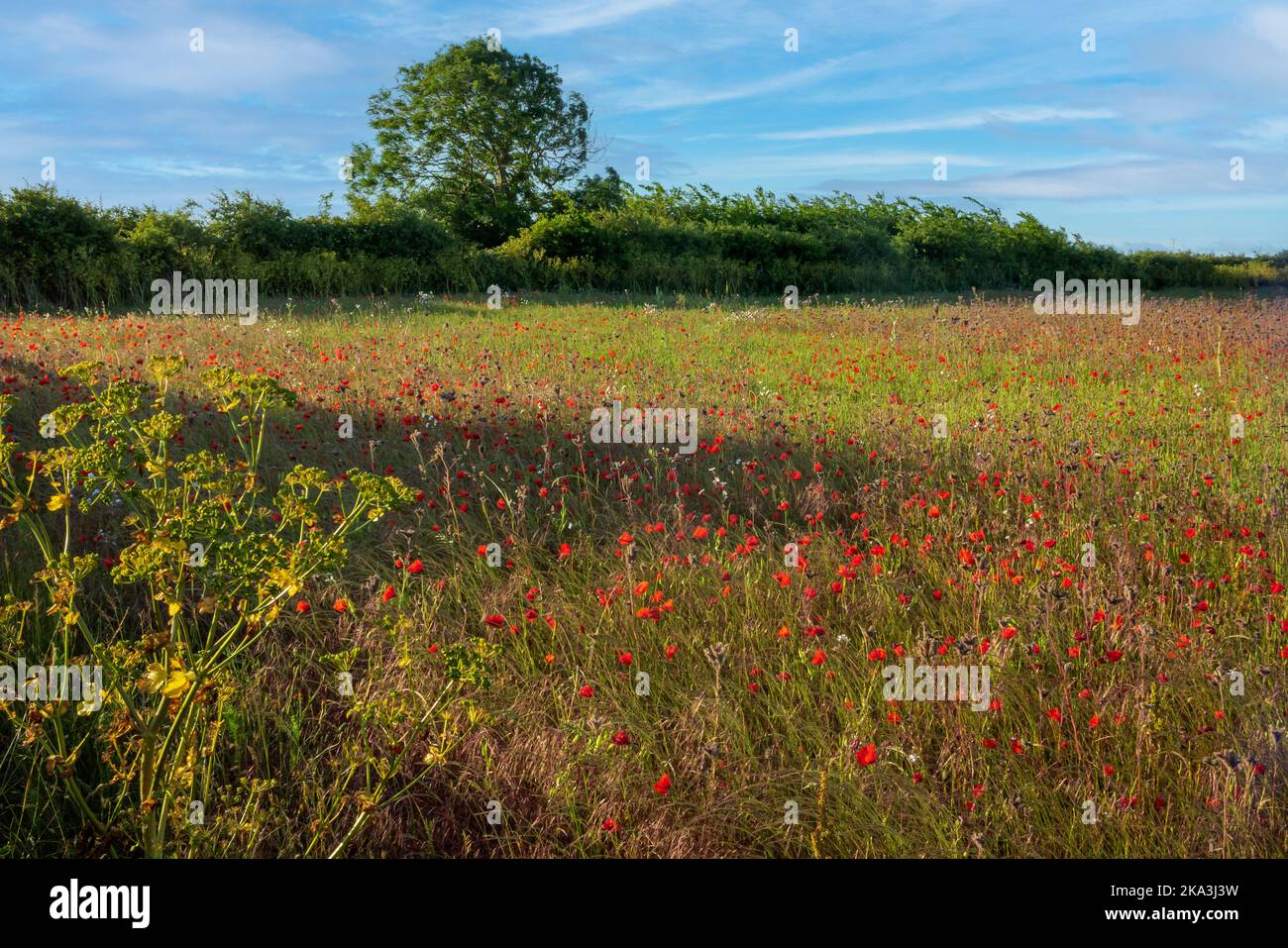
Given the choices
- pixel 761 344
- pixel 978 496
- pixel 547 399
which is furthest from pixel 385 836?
pixel 761 344

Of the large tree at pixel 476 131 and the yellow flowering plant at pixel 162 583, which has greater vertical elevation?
the large tree at pixel 476 131

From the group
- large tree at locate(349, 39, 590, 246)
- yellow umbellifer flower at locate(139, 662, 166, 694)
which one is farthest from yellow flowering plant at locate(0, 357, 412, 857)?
large tree at locate(349, 39, 590, 246)

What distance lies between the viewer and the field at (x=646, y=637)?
2926 millimetres

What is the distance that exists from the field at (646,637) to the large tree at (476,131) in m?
26.6

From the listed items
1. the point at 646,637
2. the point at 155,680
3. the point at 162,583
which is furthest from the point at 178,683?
the point at 646,637

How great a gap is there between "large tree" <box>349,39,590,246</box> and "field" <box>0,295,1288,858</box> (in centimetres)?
2656

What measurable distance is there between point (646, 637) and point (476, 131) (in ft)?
101

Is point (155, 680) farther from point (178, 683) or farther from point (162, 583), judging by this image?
point (162, 583)

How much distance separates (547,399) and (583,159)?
2754cm

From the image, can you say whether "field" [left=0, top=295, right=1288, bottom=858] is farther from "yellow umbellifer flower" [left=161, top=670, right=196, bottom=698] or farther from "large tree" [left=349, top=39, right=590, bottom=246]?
"large tree" [left=349, top=39, right=590, bottom=246]

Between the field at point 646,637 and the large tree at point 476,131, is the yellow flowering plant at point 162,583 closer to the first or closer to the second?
the field at point 646,637

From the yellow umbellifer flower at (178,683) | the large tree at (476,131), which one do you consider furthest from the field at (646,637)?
the large tree at (476,131)

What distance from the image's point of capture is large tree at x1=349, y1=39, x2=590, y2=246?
104 feet
